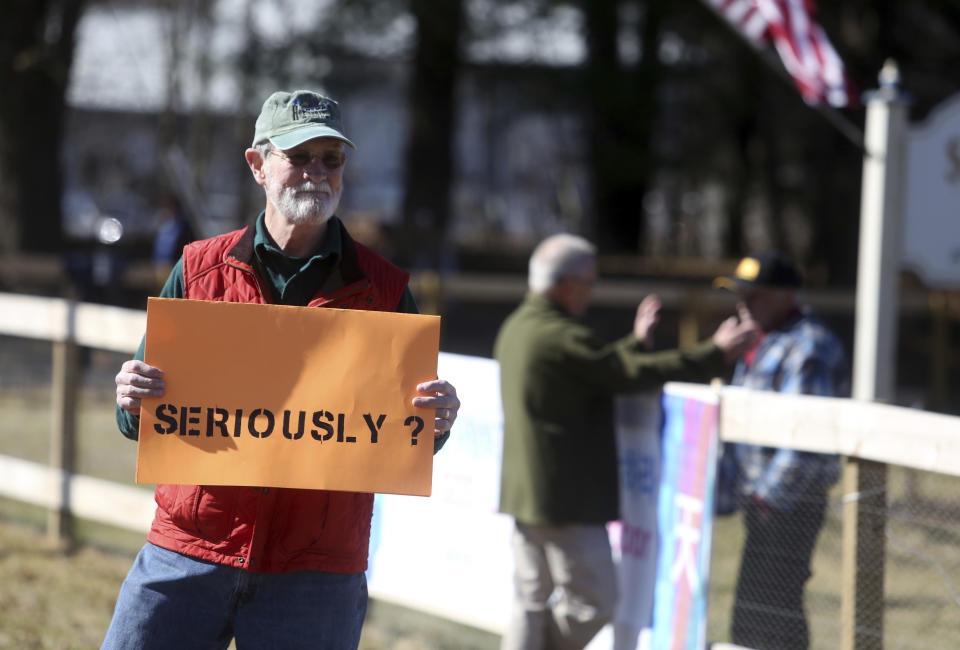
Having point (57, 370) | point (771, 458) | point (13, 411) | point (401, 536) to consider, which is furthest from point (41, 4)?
point (771, 458)

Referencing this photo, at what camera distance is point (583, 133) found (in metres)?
23.8

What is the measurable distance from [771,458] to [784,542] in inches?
13.3

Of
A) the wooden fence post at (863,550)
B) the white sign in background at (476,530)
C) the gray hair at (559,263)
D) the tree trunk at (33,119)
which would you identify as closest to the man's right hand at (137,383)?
the gray hair at (559,263)

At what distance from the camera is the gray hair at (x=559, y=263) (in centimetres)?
509

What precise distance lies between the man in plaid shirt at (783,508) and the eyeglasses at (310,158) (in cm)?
255

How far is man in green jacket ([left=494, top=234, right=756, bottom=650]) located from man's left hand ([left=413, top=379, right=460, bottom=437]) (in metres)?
1.80

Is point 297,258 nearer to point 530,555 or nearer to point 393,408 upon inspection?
point 393,408

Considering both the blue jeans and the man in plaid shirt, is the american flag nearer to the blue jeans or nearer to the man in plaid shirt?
the man in plaid shirt

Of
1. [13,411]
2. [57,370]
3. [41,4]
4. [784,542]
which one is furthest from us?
[41,4]

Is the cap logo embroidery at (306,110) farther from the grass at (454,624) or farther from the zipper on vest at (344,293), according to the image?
the grass at (454,624)

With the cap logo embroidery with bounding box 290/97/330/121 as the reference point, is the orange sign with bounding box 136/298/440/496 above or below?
below

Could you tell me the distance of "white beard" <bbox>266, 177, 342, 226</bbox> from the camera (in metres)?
3.01

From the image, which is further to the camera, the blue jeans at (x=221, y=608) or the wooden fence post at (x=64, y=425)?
the wooden fence post at (x=64, y=425)

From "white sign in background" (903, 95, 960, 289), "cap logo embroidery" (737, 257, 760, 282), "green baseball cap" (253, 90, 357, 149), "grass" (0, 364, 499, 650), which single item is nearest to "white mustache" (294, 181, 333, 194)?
"green baseball cap" (253, 90, 357, 149)
